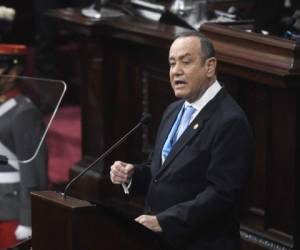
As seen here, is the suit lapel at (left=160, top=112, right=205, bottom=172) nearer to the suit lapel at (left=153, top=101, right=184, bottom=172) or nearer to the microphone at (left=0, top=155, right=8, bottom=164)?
the suit lapel at (left=153, top=101, right=184, bottom=172)

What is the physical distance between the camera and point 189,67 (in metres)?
3.93

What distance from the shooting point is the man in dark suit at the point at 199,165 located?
151 inches

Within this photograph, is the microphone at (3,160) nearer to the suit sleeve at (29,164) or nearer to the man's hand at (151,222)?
the suit sleeve at (29,164)

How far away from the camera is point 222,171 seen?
3811 mm

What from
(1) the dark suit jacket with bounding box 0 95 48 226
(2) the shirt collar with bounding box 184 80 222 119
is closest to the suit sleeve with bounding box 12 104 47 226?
(1) the dark suit jacket with bounding box 0 95 48 226

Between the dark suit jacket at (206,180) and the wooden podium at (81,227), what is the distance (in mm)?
150

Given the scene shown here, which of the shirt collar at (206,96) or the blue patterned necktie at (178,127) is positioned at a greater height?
the shirt collar at (206,96)

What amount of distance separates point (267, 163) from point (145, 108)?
50.5 inches

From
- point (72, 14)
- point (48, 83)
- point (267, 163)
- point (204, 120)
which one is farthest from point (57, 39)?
point (204, 120)

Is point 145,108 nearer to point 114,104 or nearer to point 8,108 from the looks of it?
point 114,104

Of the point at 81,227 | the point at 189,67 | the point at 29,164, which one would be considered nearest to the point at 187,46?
the point at 189,67

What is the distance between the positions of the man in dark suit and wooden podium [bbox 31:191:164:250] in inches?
4.6

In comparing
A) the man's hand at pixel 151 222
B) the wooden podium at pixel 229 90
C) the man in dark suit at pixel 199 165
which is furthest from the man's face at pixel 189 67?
the wooden podium at pixel 229 90

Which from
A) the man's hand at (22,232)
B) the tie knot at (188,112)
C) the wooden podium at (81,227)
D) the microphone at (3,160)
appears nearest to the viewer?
the wooden podium at (81,227)
